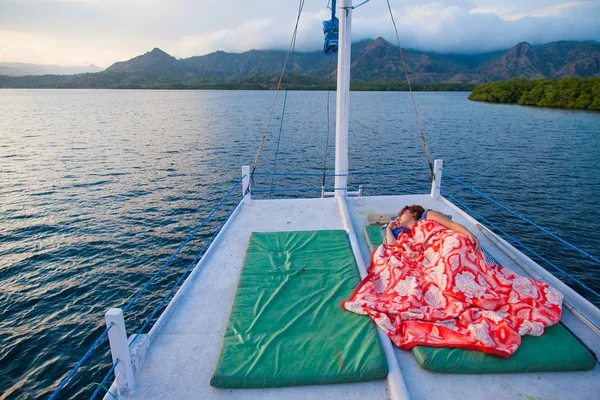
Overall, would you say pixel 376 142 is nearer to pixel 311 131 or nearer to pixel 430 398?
pixel 311 131

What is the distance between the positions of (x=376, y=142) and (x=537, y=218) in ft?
58.0

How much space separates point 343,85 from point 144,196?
41.0ft

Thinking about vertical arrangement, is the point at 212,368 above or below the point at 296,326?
below

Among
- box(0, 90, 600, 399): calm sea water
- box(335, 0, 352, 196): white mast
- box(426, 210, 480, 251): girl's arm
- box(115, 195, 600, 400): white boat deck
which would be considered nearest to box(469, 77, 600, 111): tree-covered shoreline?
box(0, 90, 600, 399): calm sea water

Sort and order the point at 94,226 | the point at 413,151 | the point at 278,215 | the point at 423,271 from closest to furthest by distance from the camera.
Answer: the point at 423,271 → the point at 278,215 → the point at 94,226 → the point at 413,151

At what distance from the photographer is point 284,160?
26453mm

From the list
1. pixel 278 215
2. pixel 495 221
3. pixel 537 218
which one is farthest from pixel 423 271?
pixel 537 218

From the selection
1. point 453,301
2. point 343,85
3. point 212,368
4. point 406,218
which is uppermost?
point 343,85

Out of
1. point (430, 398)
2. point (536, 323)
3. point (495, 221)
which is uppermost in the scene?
point (536, 323)

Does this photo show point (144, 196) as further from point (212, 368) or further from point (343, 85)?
point (212, 368)

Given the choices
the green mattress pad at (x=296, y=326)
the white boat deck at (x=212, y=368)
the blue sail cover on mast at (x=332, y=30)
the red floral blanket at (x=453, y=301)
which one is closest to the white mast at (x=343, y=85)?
the blue sail cover on mast at (x=332, y=30)

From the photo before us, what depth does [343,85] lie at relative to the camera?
356 inches

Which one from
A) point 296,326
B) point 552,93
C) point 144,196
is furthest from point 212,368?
point 552,93

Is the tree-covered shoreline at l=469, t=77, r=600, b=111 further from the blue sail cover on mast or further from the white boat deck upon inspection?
the white boat deck
